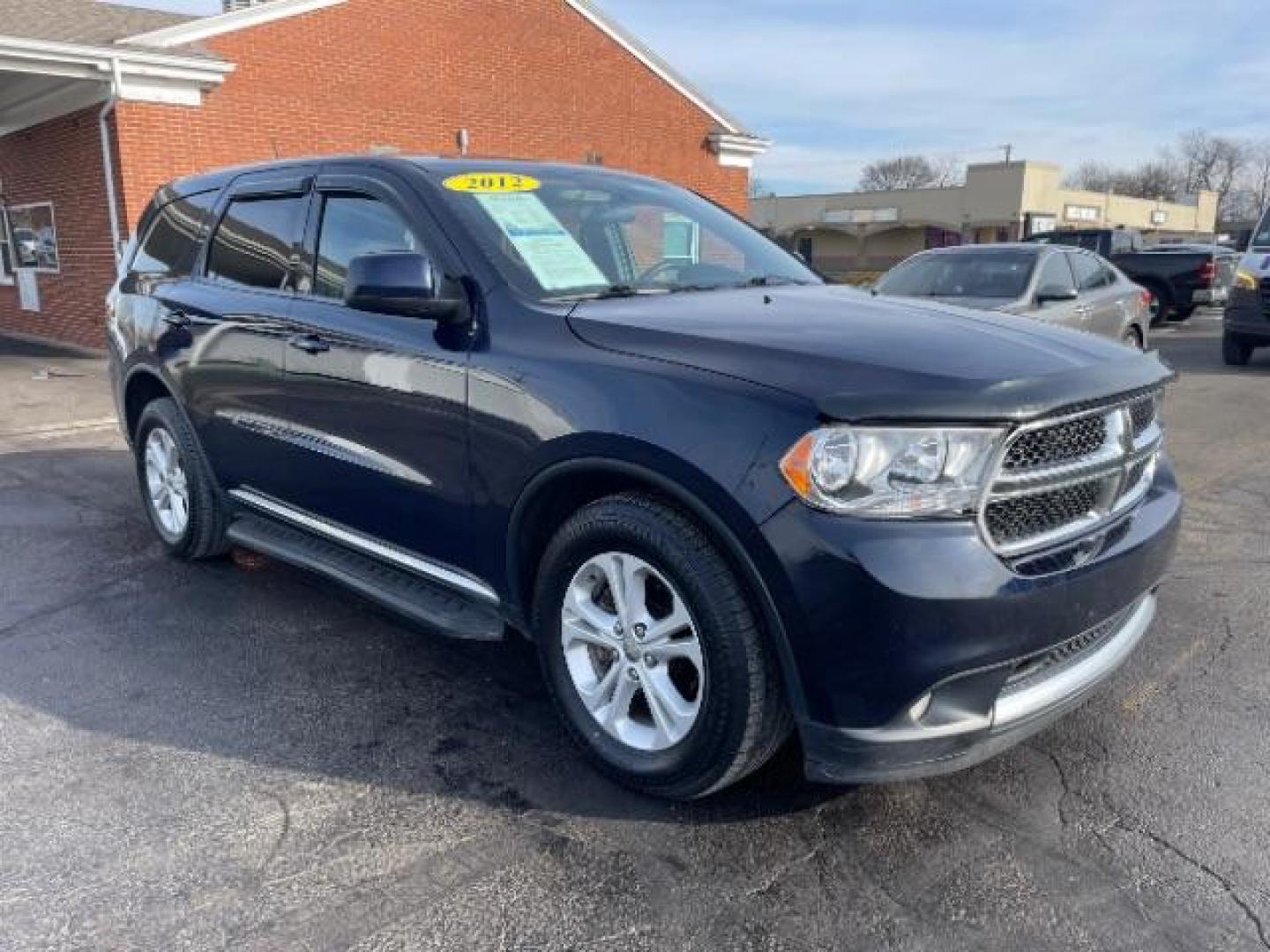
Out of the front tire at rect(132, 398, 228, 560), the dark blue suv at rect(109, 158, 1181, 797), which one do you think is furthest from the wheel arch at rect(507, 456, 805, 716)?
the front tire at rect(132, 398, 228, 560)

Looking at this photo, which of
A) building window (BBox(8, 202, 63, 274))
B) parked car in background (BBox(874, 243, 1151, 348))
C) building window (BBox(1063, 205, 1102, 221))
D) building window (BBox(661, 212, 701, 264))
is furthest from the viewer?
building window (BBox(1063, 205, 1102, 221))

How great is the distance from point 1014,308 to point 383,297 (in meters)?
6.58

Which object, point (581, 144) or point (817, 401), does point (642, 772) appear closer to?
point (817, 401)

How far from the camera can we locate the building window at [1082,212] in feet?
187

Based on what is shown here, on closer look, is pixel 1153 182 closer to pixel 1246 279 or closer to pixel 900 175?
pixel 900 175

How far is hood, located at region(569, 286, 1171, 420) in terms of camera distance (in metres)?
2.40

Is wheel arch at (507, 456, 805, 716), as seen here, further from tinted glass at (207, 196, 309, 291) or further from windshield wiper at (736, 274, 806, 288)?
tinted glass at (207, 196, 309, 291)

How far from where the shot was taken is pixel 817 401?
238 centimetres

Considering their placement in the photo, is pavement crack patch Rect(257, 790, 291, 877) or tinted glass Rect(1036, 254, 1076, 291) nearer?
pavement crack patch Rect(257, 790, 291, 877)

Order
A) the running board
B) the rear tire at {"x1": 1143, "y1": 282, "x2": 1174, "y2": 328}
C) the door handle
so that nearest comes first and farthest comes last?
1. the running board
2. the door handle
3. the rear tire at {"x1": 1143, "y1": 282, "x2": 1174, "y2": 328}

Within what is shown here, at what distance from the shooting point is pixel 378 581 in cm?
364

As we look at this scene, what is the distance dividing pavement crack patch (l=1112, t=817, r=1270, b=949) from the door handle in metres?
3.00

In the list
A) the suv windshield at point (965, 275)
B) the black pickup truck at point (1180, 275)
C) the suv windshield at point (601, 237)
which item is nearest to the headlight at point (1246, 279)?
the suv windshield at point (965, 275)

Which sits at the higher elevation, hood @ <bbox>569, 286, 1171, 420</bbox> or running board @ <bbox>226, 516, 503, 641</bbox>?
hood @ <bbox>569, 286, 1171, 420</bbox>
